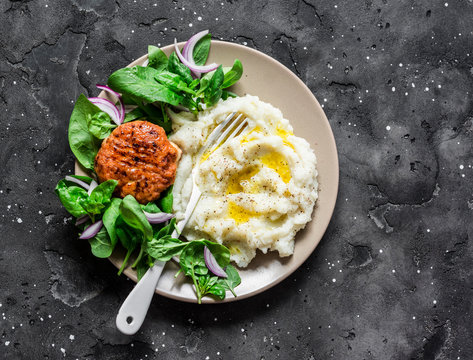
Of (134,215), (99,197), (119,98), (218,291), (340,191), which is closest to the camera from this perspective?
(134,215)

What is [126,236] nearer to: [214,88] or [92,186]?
[92,186]

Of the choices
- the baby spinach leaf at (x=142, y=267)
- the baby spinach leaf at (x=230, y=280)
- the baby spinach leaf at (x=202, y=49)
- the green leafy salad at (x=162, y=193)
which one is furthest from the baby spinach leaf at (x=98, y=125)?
the baby spinach leaf at (x=230, y=280)

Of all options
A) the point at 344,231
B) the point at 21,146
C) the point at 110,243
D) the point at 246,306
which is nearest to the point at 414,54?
the point at 344,231

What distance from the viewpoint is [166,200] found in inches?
144

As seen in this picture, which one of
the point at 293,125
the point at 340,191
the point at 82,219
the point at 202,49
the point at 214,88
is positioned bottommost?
the point at 340,191

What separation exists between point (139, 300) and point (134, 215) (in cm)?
69

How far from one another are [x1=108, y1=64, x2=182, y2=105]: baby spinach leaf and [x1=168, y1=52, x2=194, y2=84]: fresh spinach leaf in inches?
6.4

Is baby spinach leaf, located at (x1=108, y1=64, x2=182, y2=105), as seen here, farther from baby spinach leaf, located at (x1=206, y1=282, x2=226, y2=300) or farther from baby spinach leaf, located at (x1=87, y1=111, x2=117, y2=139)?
baby spinach leaf, located at (x1=206, y1=282, x2=226, y2=300)

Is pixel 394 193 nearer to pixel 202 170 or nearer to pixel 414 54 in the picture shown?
pixel 414 54

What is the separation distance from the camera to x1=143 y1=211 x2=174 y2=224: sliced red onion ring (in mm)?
3527

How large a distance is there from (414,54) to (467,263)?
1.91 m

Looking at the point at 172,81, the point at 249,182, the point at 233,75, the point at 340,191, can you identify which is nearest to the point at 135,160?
the point at 172,81

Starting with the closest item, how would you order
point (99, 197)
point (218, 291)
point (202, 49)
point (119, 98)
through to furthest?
point (99, 197)
point (218, 291)
point (119, 98)
point (202, 49)

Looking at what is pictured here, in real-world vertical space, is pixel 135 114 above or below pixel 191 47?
below
